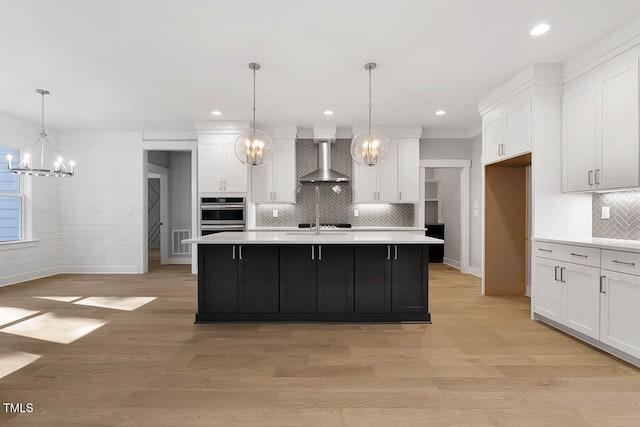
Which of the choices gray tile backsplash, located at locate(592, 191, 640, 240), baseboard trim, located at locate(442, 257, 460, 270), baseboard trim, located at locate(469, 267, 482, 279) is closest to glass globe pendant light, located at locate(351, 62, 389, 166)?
gray tile backsplash, located at locate(592, 191, 640, 240)

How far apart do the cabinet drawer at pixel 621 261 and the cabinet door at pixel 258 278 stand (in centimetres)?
293

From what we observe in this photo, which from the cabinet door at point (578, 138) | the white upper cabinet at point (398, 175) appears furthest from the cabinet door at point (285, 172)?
the cabinet door at point (578, 138)

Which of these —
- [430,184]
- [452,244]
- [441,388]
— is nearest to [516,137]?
[441,388]

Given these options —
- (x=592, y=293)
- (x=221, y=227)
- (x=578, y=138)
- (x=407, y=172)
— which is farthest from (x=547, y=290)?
(x=221, y=227)

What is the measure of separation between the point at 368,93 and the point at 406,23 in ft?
5.86

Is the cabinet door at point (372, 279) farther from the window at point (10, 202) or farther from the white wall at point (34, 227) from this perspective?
the window at point (10, 202)

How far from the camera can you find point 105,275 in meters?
6.73

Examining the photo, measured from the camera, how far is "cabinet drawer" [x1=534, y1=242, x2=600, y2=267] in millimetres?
3070

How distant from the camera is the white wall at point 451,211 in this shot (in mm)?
7906

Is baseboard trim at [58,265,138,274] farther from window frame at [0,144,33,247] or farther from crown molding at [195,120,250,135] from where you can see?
crown molding at [195,120,250,135]

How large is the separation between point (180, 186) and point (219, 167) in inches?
111

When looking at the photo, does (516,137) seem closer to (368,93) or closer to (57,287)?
(368,93)

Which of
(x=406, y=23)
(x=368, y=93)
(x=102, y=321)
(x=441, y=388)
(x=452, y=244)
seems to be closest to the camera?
(x=441, y=388)

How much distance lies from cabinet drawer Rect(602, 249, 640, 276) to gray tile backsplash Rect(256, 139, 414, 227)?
13.7 ft
